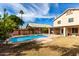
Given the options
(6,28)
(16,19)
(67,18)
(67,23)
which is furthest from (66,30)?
(6,28)

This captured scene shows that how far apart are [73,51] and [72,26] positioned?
1.95 ft

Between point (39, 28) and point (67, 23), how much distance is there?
2.30ft

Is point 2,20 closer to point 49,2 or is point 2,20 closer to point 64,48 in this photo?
point 49,2

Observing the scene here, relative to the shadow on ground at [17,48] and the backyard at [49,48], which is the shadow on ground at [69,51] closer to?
the backyard at [49,48]

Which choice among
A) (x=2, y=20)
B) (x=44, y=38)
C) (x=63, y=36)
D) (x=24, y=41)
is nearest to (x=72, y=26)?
(x=63, y=36)

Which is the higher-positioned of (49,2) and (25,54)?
(49,2)

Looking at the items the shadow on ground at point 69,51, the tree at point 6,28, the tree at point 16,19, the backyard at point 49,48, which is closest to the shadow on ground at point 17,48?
the backyard at point 49,48

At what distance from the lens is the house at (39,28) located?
590 centimetres

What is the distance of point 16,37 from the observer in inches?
236

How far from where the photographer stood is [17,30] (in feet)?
19.5

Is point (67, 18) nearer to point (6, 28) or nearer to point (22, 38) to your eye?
point (22, 38)

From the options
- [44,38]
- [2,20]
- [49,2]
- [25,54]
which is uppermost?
[49,2]

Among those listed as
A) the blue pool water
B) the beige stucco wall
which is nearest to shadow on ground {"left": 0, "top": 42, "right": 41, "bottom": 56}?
the blue pool water

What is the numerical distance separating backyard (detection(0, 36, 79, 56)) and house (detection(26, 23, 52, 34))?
0.27 meters
